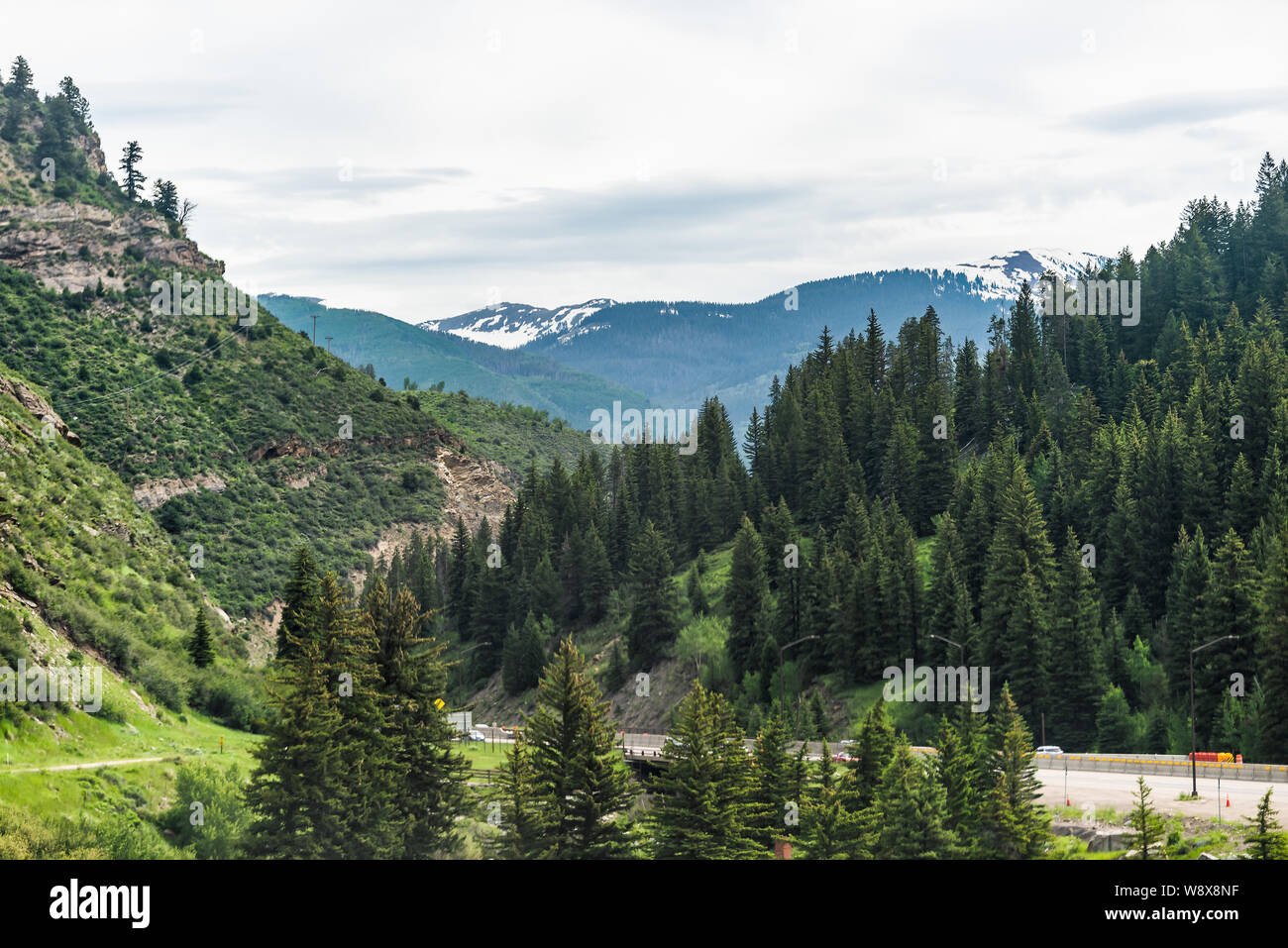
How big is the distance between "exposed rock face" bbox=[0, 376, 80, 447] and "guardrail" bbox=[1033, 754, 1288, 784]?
6771 cm

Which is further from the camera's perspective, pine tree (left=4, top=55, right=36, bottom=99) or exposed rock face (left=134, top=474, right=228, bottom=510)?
pine tree (left=4, top=55, right=36, bottom=99)

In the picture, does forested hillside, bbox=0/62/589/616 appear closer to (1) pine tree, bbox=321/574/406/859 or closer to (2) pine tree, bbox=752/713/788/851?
(1) pine tree, bbox=321/574/406/859

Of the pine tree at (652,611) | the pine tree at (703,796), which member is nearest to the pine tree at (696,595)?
the pine tree at (652,611)

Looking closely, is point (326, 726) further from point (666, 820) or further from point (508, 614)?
point (508, 614)

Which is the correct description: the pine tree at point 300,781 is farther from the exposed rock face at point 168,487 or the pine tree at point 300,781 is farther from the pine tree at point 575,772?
the exposed rock face at point 168,487

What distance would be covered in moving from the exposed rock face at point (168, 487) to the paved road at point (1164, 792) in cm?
8928

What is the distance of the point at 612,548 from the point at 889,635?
168ft

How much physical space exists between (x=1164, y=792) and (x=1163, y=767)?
8.29 meters

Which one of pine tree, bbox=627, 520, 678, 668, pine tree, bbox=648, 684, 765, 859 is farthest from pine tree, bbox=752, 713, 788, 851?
pine tree, bbox=627, 520, 678, 668

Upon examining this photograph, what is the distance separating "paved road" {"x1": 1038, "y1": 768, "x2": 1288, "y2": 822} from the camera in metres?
48.2

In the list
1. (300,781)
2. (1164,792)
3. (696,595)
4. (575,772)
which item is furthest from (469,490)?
(300,781)

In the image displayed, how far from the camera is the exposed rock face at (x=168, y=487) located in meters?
118

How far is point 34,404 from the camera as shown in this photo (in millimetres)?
85188

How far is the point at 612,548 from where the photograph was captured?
453 feet
